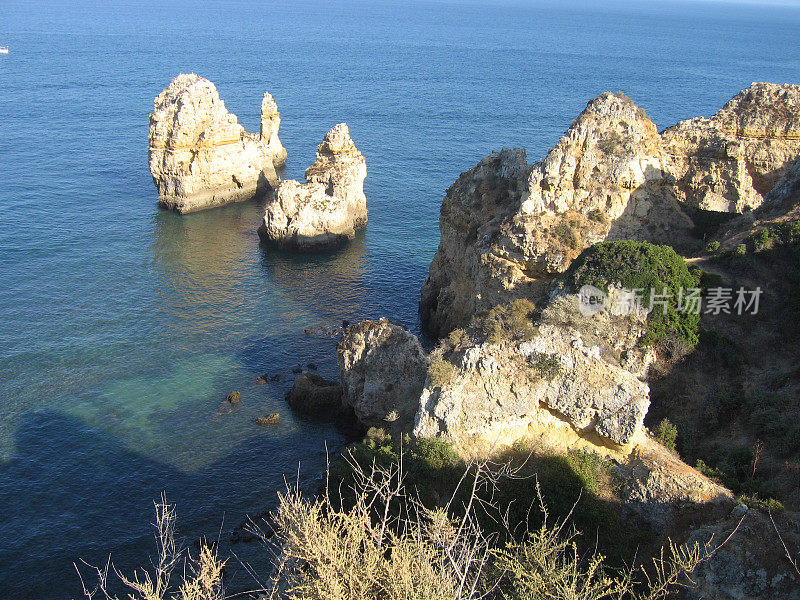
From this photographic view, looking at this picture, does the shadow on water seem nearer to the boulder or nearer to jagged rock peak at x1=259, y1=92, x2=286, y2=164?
the boulder

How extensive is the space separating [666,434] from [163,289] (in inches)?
1716

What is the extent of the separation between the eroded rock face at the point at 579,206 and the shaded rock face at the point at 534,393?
313 inches

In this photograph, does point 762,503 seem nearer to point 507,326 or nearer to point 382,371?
point 507,326

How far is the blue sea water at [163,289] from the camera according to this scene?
3503 cm

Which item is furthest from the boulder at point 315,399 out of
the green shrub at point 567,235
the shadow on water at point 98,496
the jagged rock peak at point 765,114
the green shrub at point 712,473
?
the jagged rock peak at point 765,114

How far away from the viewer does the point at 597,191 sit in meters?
39.3

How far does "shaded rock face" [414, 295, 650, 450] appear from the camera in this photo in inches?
1165

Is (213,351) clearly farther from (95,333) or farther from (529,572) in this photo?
(529,572)

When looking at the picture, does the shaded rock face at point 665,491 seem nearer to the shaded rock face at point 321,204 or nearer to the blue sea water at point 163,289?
the blue sea water at point 163,289

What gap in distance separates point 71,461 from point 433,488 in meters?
21.6

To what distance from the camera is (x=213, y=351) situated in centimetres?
4847

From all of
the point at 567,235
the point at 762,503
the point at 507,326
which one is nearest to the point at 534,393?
the point at 507,326

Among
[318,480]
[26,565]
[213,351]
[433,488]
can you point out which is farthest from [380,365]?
[26,565]

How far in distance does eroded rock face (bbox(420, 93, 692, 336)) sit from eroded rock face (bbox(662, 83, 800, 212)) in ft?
19.3
